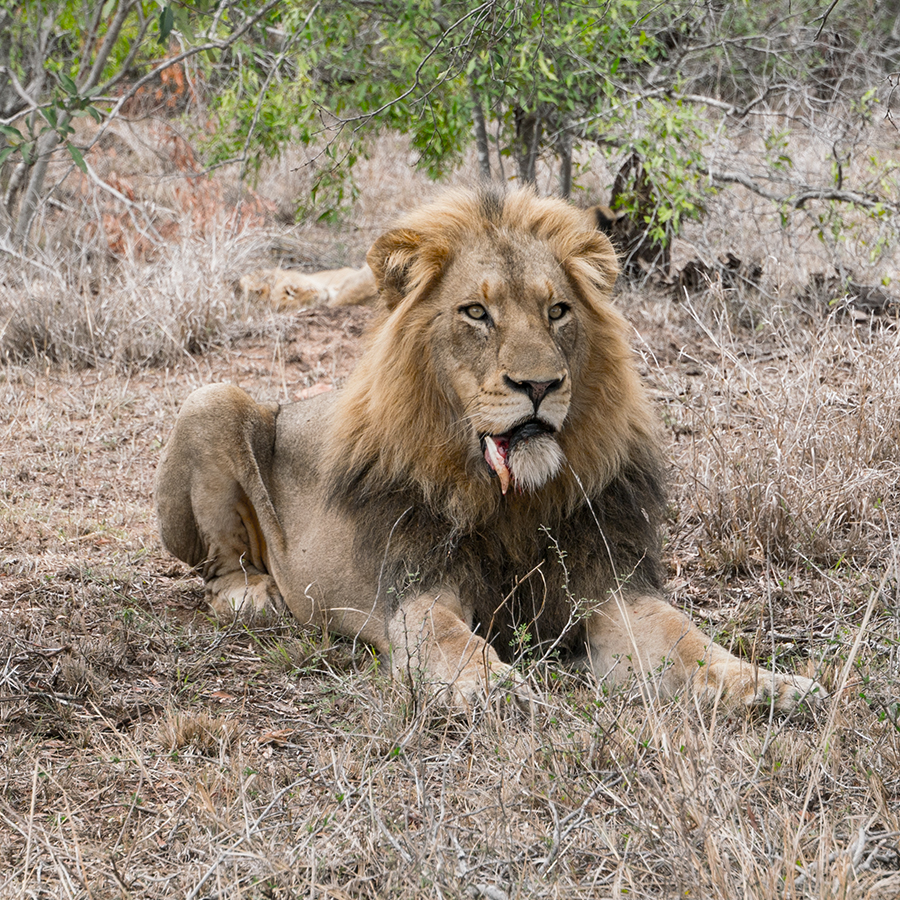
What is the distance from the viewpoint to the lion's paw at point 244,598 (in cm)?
479

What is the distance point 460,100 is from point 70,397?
3.45 meters

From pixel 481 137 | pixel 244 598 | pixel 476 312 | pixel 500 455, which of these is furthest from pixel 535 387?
pixel 481 137

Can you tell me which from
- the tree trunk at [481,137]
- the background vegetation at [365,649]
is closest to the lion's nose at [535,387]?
the background vegetation at [365,649]

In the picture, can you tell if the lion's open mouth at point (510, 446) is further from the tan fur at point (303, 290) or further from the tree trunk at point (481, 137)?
the tan fur at point (303, 290)

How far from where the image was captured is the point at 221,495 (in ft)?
16.4

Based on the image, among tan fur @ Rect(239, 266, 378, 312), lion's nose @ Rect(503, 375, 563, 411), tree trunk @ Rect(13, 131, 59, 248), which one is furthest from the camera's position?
tree trunk @ Rect(13, 131, 59, 248)

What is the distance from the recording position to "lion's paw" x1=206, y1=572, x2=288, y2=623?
479 centimetres

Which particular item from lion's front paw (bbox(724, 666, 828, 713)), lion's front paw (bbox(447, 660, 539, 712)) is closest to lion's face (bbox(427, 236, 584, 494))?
lion's front paw (bbox(447, 660, 539, 712))

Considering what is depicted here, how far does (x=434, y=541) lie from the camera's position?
13.1ft

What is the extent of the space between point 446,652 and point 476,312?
111cm

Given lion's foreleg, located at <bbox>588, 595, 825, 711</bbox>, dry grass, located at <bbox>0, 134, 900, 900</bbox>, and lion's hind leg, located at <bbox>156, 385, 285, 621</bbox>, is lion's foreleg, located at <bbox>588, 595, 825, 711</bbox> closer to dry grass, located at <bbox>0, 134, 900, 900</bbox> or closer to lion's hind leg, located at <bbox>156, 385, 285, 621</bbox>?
dry grass, located at <bbox>0, 134, 900, 900</bbox>

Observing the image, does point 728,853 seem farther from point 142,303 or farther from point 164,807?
point 142,303

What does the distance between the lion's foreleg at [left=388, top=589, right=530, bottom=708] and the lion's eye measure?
3.10 feet

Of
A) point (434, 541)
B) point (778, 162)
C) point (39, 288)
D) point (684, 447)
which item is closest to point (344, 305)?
point (39, 288)
